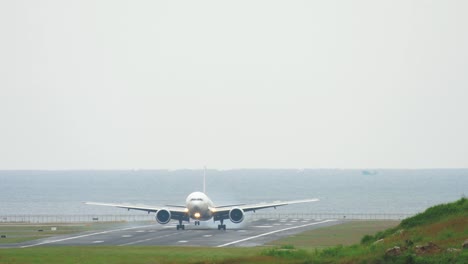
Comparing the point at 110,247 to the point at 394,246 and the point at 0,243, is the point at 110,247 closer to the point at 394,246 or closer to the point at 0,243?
the point at 0,243

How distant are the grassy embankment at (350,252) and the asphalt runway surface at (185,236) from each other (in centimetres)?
762

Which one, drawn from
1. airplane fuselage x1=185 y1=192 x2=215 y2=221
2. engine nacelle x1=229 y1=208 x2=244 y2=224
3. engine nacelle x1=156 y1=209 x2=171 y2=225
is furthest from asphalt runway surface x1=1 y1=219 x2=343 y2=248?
airplane fuselage x1=185 y1=192 x2=215 y2=221

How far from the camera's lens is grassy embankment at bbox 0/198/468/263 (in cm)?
5084

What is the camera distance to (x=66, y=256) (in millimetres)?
67750

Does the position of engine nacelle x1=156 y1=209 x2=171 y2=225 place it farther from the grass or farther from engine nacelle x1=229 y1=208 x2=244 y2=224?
the grass

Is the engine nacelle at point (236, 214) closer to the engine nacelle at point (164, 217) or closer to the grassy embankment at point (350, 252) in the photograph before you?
the engine nacelle at point (164, 217)

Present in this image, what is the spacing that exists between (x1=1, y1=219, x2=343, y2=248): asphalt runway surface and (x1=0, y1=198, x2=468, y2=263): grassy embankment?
7624mm

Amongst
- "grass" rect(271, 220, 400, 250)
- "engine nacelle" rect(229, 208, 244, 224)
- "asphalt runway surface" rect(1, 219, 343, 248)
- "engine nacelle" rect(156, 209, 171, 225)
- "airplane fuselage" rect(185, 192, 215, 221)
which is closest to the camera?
"grass" rect(271, 220, 400, 250)

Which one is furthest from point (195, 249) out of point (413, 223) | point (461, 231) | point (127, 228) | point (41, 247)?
point (127, 228)

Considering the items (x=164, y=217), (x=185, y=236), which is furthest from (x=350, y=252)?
(x=164, y=217)

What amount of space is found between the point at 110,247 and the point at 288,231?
2927cm

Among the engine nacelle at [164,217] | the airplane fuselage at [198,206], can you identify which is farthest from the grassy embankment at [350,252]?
the engine nacelle at [164,217]

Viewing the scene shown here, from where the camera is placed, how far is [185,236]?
3723 inches

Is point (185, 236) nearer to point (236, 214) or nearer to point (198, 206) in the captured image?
point (198, 206)
